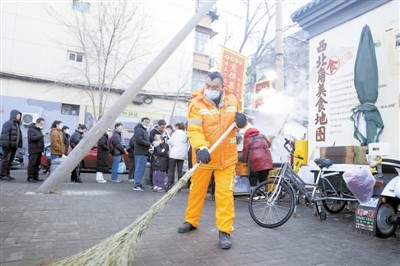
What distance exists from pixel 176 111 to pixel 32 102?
26.8 feet

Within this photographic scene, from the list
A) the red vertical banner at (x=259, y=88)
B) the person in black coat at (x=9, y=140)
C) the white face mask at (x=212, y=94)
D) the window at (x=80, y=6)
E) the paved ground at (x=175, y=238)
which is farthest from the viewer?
the window at (x=80, y=6)

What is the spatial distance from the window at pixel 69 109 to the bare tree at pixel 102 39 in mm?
1130

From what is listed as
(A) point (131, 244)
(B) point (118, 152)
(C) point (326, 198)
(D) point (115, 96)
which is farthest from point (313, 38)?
(D) point (115, 96)

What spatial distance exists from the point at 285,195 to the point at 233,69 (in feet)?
22.7

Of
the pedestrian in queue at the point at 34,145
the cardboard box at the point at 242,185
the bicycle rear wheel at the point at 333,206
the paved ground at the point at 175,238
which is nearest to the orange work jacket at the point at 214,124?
the paved ground at the point at 175,238

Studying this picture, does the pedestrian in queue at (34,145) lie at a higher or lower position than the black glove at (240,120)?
lower

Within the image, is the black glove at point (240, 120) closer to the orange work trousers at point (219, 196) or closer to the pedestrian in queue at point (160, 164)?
the orange work trousers at point (219, 196)

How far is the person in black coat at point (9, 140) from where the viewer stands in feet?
27.1

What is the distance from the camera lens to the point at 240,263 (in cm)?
314

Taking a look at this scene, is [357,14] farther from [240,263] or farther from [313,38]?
[240,263]

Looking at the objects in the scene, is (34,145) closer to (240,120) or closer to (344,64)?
(240,120)

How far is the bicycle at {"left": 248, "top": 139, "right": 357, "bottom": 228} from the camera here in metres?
4.74

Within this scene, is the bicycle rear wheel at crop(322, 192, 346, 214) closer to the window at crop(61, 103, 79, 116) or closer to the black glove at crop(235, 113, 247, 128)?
the black glove at crop(235, 113, 247, 128)

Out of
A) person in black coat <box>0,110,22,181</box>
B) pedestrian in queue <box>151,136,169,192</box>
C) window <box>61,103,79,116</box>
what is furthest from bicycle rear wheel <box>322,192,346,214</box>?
window <box>61,103,79,116</box>
